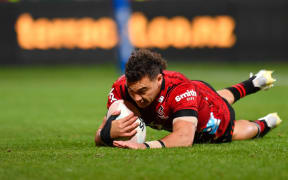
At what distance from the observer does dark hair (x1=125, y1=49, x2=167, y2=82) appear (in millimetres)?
4930

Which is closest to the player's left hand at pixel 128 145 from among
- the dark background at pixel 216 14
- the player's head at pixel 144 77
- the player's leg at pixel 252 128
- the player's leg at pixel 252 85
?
the player's head at pixel 144 77

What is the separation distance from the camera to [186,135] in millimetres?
5012

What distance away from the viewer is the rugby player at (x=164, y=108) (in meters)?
5.01

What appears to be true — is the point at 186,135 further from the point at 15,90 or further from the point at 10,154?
the point at 15,90

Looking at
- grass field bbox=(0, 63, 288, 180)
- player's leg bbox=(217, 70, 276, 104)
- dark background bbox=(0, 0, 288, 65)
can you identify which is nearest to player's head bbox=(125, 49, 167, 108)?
grass field bbox=(0, 63, 288, 180)

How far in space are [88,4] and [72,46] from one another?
1.67 meters

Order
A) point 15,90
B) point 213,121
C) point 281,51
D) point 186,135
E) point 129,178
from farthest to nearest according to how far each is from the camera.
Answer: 1. point 281,51
2. point 15,90
3. point 213,121
4. point 186,135
5. point 129,178

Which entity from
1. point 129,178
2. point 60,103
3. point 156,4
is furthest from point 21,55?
point 129,178

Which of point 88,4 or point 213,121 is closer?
point 213,121

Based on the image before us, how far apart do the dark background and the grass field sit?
7.15 meters

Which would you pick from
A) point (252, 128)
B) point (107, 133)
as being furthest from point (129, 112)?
point (252, 128)

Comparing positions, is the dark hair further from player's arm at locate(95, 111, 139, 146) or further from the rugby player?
player's arm at locate(95, 111, 139, 146)

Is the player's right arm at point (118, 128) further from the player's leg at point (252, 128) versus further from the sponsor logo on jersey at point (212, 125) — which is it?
the player's leg at point (252, 128)

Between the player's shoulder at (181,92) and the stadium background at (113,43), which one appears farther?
the stadium background at (113,43)
